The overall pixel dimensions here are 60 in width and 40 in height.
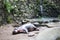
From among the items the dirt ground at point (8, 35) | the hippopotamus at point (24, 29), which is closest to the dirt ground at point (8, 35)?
the dirt ground at point (8, 35)

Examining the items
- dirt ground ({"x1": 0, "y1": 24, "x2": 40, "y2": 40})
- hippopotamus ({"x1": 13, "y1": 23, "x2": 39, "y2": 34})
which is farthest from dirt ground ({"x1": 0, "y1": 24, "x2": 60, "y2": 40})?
hippopotamus ({"x1": 13, "y1": 23, "x2": 39, "y2": 34})

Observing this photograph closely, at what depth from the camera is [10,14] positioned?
8.00 m

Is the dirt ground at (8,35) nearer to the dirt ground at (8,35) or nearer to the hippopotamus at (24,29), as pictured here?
the dirt ground at (8,35)

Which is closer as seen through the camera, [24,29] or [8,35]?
[8,35]

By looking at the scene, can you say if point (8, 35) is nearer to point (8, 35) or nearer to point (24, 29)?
point (8, 35)

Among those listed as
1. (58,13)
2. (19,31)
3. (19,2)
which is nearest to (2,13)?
(19,2)

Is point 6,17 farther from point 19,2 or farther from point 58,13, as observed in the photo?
point 58,13

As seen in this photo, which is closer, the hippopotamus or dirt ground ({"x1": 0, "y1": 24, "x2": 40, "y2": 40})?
dirt ground ({"x1": 0, "y1": 24, "x2": 40, "y2": 40})

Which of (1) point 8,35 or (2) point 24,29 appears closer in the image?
(1) point 8,35

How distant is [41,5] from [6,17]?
109 inches

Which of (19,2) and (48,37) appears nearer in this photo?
(48,37)

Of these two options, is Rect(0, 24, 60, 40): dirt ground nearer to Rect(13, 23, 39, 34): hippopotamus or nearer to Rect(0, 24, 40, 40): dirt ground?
Rect(0, 24, 40, 40): dirt ground

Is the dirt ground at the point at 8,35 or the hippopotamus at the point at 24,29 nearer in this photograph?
the dirt ground at the point at 8,35

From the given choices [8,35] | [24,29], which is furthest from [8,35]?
[24,29]
